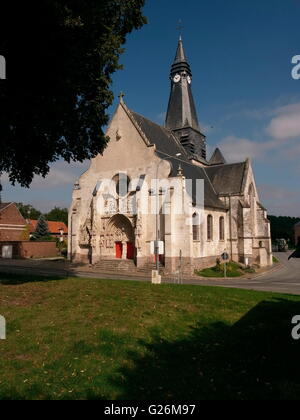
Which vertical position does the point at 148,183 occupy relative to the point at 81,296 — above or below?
above

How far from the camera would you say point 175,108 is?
41.8m

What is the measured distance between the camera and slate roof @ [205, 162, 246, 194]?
34.8 m

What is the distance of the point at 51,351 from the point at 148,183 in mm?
23017

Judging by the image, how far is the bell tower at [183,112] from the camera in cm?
4041

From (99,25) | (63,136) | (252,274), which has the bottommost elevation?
(252,274)

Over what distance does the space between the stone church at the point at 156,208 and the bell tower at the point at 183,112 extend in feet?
6.92

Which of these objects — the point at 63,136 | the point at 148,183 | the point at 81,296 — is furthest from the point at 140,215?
the point at 81,296

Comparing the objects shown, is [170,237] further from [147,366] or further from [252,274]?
[147,366]

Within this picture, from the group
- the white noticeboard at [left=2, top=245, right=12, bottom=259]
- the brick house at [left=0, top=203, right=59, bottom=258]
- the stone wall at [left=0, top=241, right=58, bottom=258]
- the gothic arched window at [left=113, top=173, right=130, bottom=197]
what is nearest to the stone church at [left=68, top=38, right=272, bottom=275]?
the gothic arched window at [left=113, top=173, right=130, bottom=197]

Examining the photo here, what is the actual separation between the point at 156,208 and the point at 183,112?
1861cm

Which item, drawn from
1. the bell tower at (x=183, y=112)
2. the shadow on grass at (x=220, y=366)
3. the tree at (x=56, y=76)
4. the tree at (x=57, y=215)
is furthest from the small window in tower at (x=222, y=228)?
the tree at (x=57, y=215)

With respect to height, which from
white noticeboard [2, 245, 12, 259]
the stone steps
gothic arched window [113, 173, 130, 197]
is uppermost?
gothic arched window [113, 173, 130, 197]

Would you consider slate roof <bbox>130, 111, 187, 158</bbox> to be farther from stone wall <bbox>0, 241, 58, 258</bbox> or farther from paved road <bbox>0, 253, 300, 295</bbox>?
stone wall <bbox>0, 241, 58, 258</bbox>

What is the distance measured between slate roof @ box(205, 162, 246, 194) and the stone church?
11 cm
